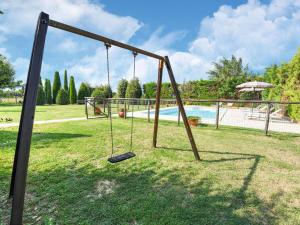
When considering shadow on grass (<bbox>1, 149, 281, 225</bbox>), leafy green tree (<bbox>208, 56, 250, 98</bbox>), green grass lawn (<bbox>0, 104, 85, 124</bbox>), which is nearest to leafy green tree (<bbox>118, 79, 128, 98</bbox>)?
green grass lawn (<bbox>0, 104, 85, 124</bbox>)

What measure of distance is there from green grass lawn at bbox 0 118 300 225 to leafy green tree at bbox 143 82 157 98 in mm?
17061

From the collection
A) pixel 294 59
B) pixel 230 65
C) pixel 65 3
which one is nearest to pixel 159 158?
pixel 65 3

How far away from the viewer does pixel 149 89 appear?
2250 centimetres

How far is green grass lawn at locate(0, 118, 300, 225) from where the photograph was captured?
2.18 metres

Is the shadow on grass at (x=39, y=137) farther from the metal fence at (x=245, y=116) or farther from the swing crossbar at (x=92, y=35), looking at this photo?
the swing crossbar at (x=92, y=35)

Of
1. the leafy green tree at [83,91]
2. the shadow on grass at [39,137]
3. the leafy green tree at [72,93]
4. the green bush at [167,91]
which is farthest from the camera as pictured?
the leafy green tree at [72,93]

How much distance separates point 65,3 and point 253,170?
8.67 m

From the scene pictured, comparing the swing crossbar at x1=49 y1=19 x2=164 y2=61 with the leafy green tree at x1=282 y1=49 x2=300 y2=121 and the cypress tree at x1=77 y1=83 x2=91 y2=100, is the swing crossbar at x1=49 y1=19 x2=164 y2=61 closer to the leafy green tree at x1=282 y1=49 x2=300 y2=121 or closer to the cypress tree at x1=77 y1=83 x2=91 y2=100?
the leafy green tree at x1=282 y1=49 x2=300 y2=121

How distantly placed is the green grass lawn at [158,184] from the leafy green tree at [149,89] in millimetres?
17061

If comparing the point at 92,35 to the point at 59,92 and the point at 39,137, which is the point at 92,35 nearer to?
the point at 39,137

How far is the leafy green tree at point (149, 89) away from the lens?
22081 mm

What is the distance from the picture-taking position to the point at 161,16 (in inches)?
545

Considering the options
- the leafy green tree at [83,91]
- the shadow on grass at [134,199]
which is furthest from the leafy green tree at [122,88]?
the shadow on grass at [134,199]

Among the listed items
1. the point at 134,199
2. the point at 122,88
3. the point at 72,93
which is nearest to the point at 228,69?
the point at 122,88
